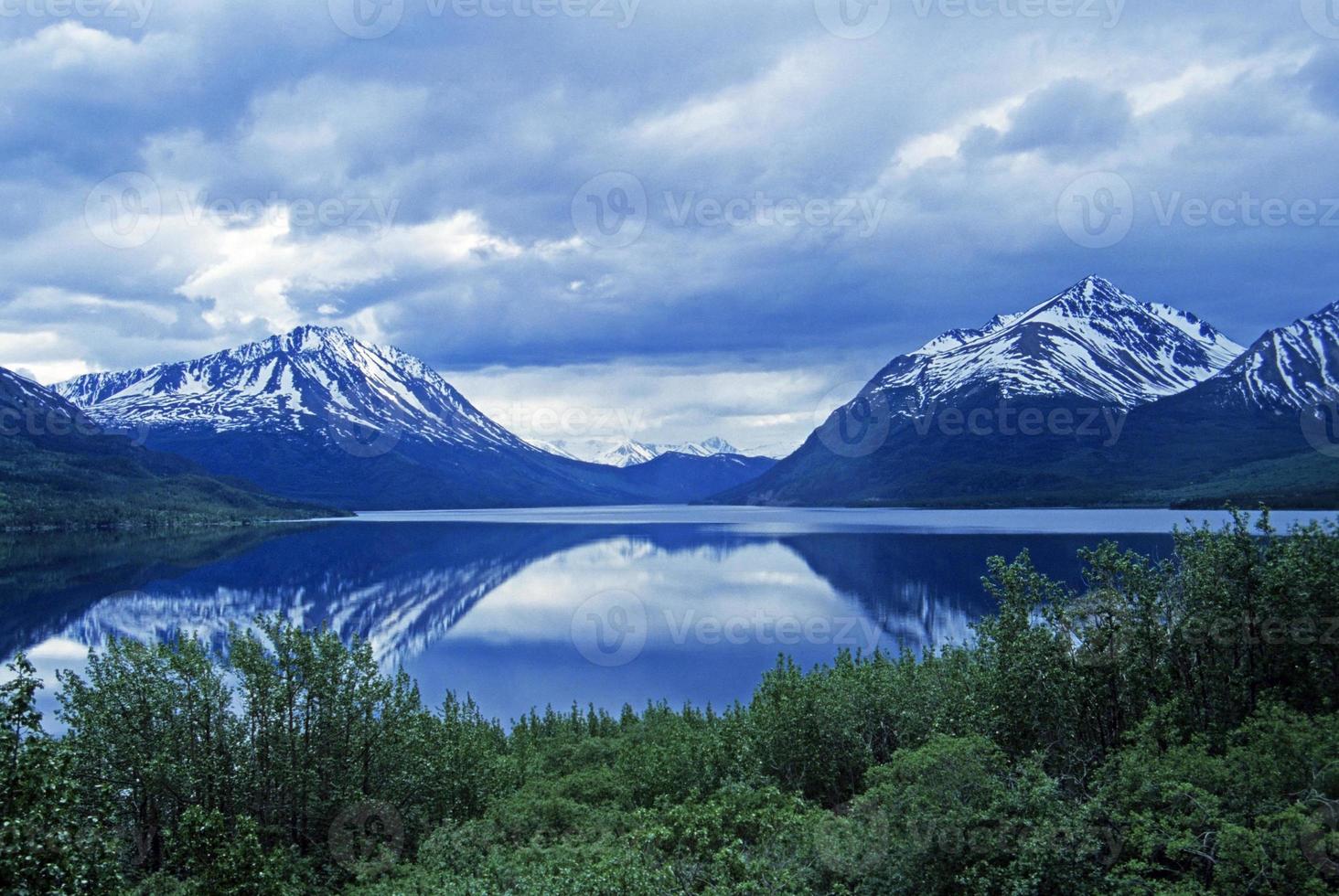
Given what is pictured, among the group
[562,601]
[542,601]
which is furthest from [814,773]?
[542,601]

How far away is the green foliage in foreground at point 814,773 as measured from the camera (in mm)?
15969

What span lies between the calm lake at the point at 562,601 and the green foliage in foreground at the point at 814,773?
1132cm

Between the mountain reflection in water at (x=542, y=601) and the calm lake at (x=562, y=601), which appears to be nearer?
the mountain reflection in water at (x=542, y=601)

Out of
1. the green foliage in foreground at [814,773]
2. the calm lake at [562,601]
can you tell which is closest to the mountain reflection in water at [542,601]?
the calm lake at [562,601]

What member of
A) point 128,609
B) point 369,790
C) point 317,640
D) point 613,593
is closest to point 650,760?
point 369,790

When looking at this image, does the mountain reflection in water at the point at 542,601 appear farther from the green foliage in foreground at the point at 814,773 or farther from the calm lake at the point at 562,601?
the green foliage in foreground at the point at 814,773

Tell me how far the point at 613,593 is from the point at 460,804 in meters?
73.8

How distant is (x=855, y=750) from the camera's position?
2759cm

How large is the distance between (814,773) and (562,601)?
73.0 metres

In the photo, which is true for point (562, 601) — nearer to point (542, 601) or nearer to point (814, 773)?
point (542, 601)

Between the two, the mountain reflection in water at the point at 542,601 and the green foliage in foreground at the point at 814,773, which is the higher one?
the green foliage in foreground at the point at 814,773

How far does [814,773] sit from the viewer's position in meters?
28.3

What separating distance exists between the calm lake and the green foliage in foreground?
1132 centimetres

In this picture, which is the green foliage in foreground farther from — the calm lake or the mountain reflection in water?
the mountain reflection in water
